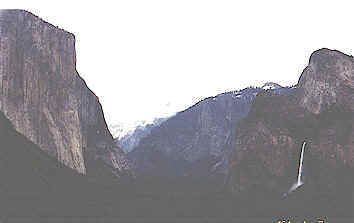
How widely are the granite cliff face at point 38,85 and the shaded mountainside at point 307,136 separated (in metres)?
57.8

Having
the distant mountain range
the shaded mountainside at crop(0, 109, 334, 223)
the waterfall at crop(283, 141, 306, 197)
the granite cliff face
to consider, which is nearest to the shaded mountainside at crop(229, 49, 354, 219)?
the distant mountain range

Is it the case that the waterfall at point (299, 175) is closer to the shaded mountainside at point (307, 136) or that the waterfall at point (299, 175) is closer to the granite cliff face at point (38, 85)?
the shaded mountainside at point (307, 136)

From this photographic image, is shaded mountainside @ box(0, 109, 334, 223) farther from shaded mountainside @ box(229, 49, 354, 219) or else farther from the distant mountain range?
shaded mountainside @ box(229, 49, 354, 219)

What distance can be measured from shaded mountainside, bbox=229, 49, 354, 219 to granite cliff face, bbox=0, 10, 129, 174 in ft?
190

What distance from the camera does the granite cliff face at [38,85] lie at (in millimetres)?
162375

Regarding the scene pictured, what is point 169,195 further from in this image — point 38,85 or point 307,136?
point 38,85

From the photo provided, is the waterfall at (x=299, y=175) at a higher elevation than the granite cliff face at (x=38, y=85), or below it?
below

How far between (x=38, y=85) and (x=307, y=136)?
8615cm

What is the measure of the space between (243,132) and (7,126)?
7144 cm

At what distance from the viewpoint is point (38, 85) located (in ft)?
560

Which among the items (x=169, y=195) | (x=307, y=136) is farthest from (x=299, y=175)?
(x=169, y=195)

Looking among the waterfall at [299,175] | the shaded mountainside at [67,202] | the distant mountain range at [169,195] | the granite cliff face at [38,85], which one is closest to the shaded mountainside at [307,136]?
the distant mountain range at [169,195]

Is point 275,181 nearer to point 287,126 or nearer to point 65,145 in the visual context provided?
point 287,126

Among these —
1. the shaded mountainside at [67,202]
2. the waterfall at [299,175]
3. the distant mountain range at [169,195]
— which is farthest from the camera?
the waterfall at [299,175]
